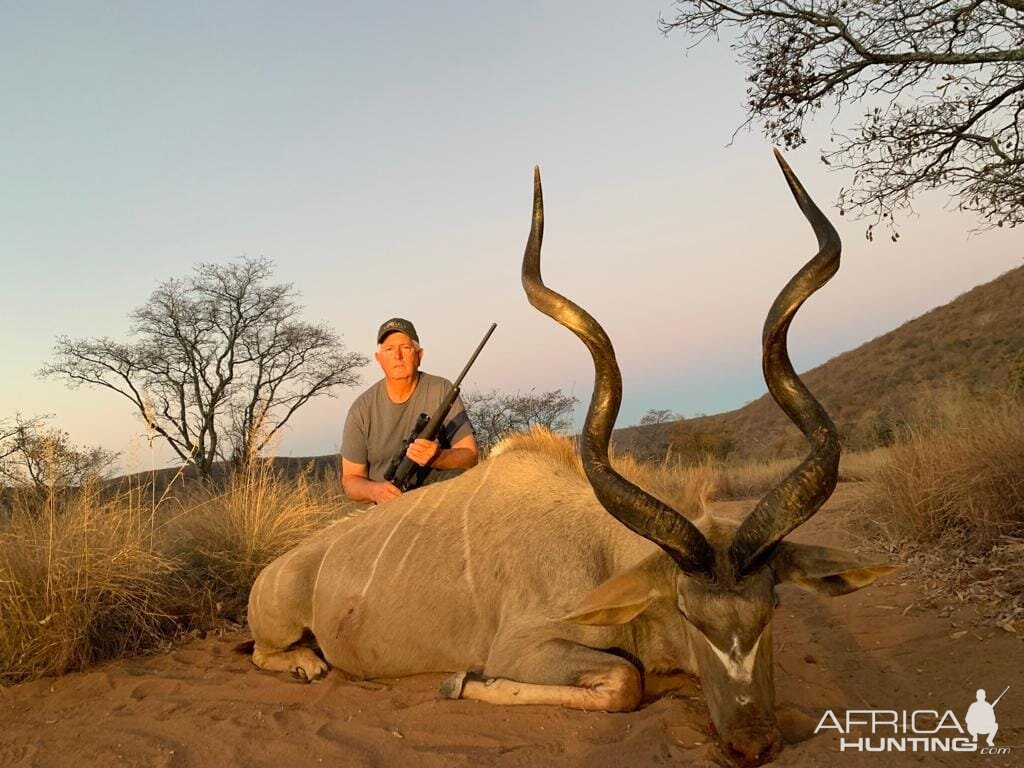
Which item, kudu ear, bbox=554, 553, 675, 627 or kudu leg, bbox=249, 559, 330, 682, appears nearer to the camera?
kudu ear, bbox=554, 553, 675, 627

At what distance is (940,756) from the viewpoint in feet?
7.49

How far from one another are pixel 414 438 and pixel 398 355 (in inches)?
27.0

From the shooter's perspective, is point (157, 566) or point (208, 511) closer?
point (157, 566)

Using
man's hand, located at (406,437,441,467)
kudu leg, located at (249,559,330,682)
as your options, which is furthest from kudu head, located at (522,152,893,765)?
man's hand, located at (406,437,441,467)

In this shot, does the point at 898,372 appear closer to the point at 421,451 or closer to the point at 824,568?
the point at 421,451

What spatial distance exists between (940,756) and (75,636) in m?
4.15

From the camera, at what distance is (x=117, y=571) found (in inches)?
184

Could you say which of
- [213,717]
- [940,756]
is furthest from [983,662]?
[213,717]

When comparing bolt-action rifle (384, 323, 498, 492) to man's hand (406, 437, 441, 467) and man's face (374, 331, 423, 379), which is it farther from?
man's face (374, 331, 423, 379)

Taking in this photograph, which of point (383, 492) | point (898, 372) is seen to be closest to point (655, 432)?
point (898, 372)

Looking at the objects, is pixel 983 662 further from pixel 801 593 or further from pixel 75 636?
pixel 75 636

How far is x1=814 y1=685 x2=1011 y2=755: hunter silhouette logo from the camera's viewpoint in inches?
92.7

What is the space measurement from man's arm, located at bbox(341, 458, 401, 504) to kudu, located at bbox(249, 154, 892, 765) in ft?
1.60

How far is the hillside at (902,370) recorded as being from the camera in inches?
920
